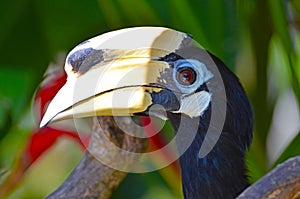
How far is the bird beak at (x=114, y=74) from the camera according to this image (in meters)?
1.24

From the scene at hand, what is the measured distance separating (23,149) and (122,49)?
585 millimetres

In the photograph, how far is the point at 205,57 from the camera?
53.4 inches

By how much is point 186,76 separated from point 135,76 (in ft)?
0.33

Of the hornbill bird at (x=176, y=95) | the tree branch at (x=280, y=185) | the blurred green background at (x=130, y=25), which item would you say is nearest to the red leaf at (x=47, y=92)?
the blurred green background at (x=130, y=25)

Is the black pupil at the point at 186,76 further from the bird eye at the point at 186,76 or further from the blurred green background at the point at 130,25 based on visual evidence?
the blurred green background at the point at 130,25

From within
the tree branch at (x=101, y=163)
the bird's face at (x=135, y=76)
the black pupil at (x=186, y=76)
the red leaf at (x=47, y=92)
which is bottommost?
the tree branch at (x=101, y=163)

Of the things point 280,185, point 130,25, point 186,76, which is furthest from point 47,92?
point 280,185

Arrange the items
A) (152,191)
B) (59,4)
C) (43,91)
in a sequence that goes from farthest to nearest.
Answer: (152,191) → (59,4) → (43,91)

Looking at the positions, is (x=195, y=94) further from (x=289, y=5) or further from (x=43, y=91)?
(x=289, y=5)

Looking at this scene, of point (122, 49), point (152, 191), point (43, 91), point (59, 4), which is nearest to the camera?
point (122, 49)

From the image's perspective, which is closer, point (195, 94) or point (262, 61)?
point (195, 94)

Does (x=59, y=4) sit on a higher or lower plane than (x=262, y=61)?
higher

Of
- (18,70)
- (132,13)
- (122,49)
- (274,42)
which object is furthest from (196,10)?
(122,49)

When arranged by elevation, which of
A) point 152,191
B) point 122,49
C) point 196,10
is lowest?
point 152,191
